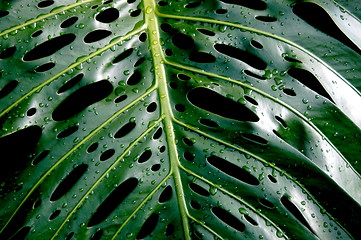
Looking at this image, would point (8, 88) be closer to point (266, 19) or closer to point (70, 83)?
point (70, 83)

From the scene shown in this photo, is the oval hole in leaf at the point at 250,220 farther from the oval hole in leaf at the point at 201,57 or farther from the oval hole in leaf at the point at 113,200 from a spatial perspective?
the oval hole in leaf at the point at 201,57

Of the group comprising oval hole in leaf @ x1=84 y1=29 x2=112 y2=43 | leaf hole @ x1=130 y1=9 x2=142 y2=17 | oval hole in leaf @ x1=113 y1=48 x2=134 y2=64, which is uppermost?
leaf hole @ x1=130 y1=9 x2=142 y2=17

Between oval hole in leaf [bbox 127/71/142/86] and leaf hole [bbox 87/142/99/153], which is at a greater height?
oval hole in leaf [bbox 127/71/142/86]

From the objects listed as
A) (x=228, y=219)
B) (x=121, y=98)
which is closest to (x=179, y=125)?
(x=121, y=98)

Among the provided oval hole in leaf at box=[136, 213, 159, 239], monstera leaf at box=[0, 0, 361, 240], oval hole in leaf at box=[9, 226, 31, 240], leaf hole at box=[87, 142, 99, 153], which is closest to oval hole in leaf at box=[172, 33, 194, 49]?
monstera leaf at box=[0, 0, 361, 240]

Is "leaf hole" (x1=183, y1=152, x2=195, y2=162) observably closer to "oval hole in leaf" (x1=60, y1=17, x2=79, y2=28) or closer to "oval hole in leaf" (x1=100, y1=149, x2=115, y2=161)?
"oval hole in leaf" (x1=100, y1=149, x2=115, y2=161)

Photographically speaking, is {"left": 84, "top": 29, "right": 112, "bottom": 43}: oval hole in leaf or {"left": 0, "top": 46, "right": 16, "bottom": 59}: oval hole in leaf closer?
{"left": 0, "top": 46, "right": 16, "bottom": 59}: oval hole in leaf

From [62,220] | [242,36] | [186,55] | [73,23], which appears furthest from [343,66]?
[62,220]
